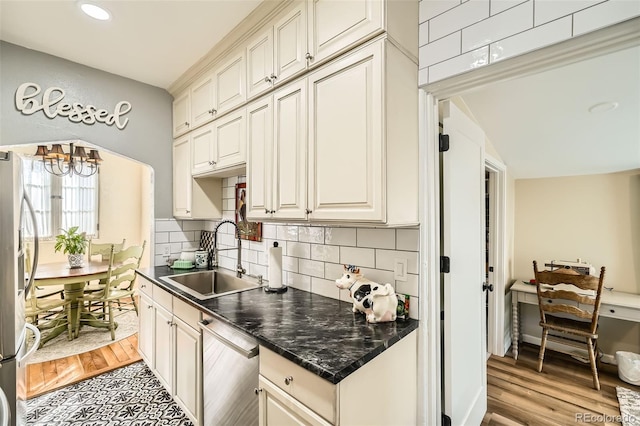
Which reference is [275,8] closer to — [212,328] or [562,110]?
[212,328]

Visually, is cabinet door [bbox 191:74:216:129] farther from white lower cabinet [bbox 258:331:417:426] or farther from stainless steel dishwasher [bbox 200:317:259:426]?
white lower cabinet [bbox 258:331:417:426]

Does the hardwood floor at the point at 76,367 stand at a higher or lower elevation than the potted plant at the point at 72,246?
lower

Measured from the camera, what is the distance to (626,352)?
105 inches

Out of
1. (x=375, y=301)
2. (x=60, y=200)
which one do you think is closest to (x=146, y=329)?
(x=375, y=301)

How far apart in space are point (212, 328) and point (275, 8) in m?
1.85

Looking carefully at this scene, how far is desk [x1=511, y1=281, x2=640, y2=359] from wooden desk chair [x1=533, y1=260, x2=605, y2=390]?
0.10 meters

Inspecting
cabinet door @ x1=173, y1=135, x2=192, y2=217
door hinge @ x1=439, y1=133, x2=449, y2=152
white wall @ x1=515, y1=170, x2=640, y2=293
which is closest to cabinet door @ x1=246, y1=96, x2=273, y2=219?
door hinge @ x1=439, y1=133, x2=449, y2=152

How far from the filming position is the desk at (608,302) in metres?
2.53

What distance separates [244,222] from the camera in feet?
8.18

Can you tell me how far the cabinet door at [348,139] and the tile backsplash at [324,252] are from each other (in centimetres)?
37

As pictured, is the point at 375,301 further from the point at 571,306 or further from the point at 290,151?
the point at 571,306

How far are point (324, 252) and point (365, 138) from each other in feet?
2.85

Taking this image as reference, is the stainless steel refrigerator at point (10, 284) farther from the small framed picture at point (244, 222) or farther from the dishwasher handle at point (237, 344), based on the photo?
the small framed picture at point (244, 222)

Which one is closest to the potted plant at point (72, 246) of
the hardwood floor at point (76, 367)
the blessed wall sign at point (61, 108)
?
the hardwood floor at point (76, 367)
